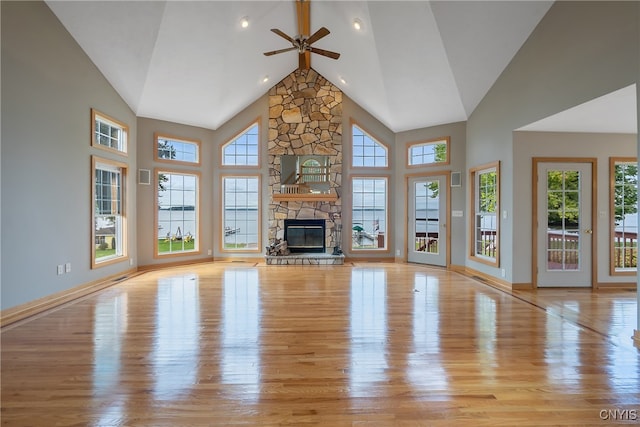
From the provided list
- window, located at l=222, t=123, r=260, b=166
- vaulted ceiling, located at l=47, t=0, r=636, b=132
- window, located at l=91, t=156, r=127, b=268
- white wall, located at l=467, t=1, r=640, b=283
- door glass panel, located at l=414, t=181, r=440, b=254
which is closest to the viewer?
white wall, located at l=467, t=1, r=640, b=283

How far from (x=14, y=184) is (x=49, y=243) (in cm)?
94

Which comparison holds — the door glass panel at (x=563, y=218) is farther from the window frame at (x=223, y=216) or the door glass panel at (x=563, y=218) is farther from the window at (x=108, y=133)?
the window at (x=108, y=133)

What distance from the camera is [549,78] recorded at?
4527 millimetres

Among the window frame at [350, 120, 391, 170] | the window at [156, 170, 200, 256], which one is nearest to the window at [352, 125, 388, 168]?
the window frame at [350, 120, 391, 170]

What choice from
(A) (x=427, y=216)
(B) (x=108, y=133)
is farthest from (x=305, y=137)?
(B) (x=108, y=133)

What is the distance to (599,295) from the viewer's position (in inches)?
197

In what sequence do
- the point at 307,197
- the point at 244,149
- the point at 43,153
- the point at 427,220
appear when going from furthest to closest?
the point at 244,149
the point at 307,197
the point at 427,220
the point at 43,153

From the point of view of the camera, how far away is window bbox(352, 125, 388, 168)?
321 inches

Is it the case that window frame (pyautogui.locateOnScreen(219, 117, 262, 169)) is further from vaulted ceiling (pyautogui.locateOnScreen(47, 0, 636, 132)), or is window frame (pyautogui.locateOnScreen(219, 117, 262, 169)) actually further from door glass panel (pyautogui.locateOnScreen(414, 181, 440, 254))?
door glass panel (pyautogui.locateOnScreen(414, 181, 440, 254))

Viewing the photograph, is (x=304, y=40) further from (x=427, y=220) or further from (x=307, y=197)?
(x=427, y=220)

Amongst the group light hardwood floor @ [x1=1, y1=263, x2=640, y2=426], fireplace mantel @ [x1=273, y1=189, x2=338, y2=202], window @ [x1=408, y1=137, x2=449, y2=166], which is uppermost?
window @ [x1=408, y1=137, x2=449, y2=166]

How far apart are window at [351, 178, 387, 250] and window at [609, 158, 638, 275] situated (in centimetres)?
419

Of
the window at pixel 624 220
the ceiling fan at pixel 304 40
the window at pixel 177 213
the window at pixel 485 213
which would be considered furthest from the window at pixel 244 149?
the window at pixel 624 220

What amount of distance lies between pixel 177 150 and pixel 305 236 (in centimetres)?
345
